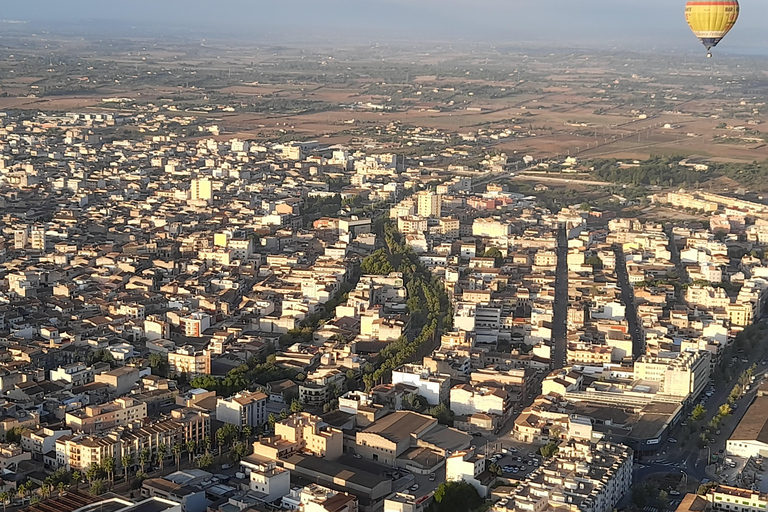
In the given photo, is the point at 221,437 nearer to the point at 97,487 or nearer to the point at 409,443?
the point at 97,487

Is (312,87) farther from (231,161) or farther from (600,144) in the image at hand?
(231,161)

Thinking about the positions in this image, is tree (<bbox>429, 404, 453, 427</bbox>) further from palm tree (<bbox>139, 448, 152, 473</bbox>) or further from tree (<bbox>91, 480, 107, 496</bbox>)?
tree (<bbox>91, 480, 107, 496</bbox>)

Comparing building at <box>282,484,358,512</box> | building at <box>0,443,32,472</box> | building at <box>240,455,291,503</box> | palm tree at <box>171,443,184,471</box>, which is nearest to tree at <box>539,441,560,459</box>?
building at <box>282,484,358,512</box>

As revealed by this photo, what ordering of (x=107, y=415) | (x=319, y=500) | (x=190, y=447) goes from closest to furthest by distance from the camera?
1. (x=319, y=500)
2. (x=190, y=447)
3. (x=107, y=415)

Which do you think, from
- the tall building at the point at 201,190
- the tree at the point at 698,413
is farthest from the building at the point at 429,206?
the tree at the point at 698,413

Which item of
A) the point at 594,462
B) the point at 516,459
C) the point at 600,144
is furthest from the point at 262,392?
the point at 600,144

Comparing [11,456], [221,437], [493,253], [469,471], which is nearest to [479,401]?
[469,471]

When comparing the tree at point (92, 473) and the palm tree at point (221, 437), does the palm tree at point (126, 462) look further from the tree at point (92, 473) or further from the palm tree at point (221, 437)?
the palm tree at point (221, 437)
